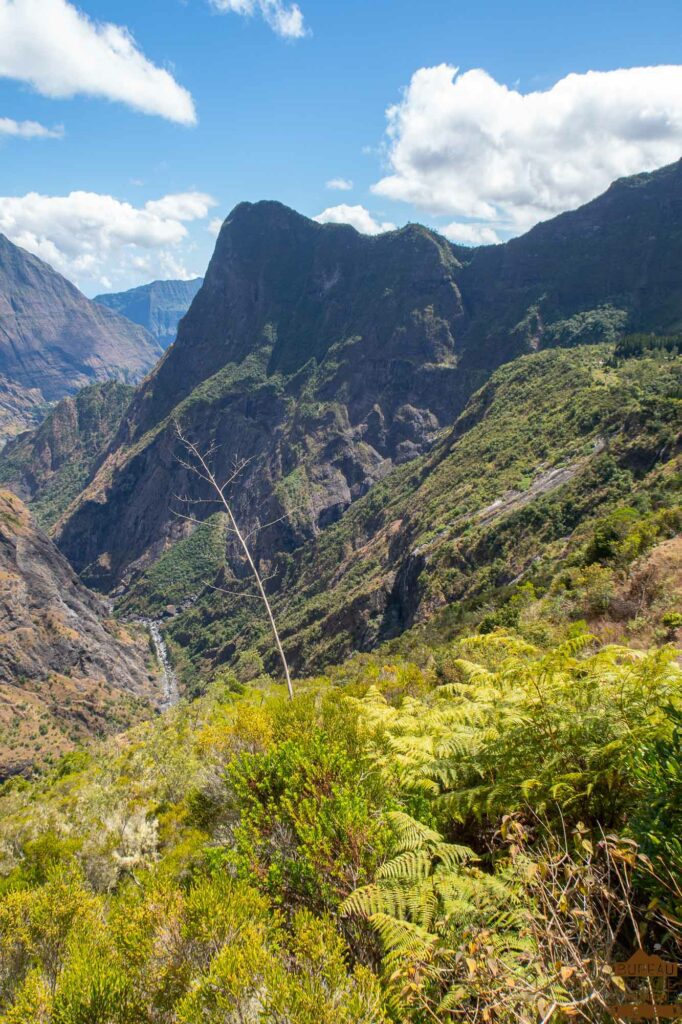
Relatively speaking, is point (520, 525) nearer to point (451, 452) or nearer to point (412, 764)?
point (412, 764)

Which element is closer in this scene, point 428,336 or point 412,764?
point 412,764

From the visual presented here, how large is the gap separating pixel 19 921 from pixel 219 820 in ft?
10.2

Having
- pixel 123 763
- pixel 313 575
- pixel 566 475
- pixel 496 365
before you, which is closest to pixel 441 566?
pixel 566 475

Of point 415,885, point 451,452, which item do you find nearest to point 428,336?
point 451,452

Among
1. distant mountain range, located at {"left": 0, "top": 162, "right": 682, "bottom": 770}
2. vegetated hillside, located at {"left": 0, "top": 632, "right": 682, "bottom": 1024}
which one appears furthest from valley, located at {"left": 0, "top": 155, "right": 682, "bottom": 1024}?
distant mountain range, located at {"left": 0, "top": 162, "right": 682, "bottom": 770}

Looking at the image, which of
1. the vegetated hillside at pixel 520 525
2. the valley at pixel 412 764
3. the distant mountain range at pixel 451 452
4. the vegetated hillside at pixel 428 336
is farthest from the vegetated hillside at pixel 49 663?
the vegetated hillside at pixel 428 336

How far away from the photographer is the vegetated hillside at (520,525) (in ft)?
73.6

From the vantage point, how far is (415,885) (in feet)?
15.8

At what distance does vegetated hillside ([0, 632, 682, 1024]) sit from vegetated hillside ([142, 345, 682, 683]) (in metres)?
6.74

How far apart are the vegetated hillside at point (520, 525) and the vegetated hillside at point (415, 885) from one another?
22.1 feet

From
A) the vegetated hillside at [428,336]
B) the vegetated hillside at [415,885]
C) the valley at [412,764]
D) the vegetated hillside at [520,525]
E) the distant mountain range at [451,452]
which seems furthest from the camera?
the vegetated hillside at [428,336]

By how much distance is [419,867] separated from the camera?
193 inches

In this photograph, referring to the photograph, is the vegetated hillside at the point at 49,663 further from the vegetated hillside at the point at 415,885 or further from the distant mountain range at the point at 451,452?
the vegetated hillside at the point at 415,885

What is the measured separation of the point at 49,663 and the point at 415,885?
104 meters
